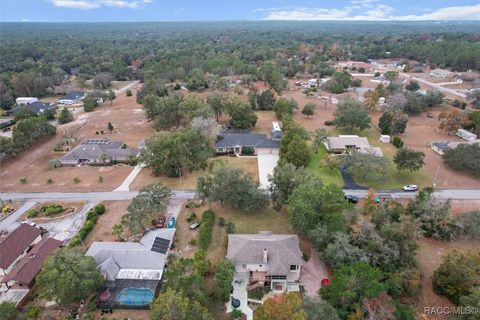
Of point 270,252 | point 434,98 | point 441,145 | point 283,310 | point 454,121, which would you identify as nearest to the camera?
point 283,310

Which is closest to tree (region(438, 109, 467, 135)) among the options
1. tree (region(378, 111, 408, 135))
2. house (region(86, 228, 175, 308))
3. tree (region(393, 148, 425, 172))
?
tree (region(378, 111, 408, 135))

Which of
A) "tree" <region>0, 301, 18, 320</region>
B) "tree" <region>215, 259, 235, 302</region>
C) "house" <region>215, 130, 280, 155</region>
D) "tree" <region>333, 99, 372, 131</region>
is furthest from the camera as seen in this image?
"tree" <region>333, 99, 372, 131</region>

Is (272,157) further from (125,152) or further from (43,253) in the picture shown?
(43,253)

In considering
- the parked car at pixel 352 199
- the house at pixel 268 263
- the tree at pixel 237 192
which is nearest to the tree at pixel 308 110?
the parked car at pixel 352 199

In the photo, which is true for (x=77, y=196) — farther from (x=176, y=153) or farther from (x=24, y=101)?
(x=24, y=101)

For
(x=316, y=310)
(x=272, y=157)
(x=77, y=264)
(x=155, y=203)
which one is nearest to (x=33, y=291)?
(x=77, y=264)

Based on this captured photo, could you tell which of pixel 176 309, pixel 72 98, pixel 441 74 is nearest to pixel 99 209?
pixel 176 309

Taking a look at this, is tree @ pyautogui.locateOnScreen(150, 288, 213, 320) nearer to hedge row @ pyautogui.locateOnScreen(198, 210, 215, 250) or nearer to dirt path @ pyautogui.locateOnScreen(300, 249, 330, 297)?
hedge row @ pyautogui.locateOnScreen(198, 210, 215, 250)
